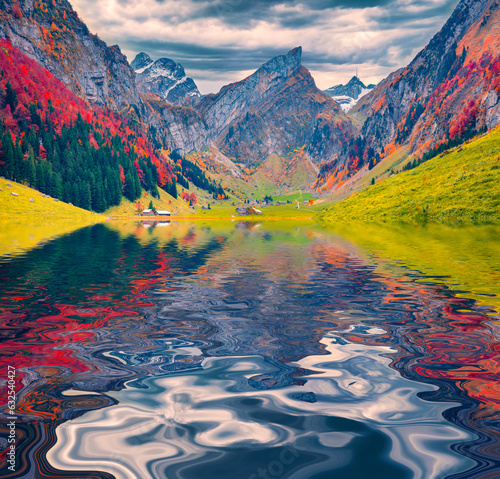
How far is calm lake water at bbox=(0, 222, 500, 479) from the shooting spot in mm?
7172

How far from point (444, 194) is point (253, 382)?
5195 inches

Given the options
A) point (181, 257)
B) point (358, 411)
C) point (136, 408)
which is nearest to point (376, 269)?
point (181, 257)

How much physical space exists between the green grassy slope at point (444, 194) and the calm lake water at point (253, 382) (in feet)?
296

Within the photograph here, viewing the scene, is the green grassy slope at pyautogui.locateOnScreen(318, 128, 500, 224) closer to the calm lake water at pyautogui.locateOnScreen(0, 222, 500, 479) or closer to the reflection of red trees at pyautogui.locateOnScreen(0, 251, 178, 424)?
the calm lake water at pyautogui.locateOnScreen(0, 222, 500, 479)

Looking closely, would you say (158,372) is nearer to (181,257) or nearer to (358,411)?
(358,411)

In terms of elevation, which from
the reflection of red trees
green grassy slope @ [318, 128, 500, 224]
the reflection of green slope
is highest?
green grassy slope @ [318, 128, 500, 224]

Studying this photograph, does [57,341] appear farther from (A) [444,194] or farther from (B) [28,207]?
(B) [28,207]

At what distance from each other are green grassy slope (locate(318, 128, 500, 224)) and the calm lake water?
9030 cm

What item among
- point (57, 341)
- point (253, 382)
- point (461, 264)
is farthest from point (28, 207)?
point (253, 382)

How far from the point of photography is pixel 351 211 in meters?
169

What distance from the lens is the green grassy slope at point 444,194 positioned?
103m

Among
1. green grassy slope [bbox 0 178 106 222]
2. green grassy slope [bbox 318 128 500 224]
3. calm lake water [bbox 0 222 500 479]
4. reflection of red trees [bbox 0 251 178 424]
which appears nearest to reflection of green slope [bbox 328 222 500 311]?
calm lake water [bbox 0 222 500 479]

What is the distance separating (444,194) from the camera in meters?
123

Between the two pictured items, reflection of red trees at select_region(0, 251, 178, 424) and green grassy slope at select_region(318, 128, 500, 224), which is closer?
reflection of red trees at select_region(0, 251, 178, 424)
